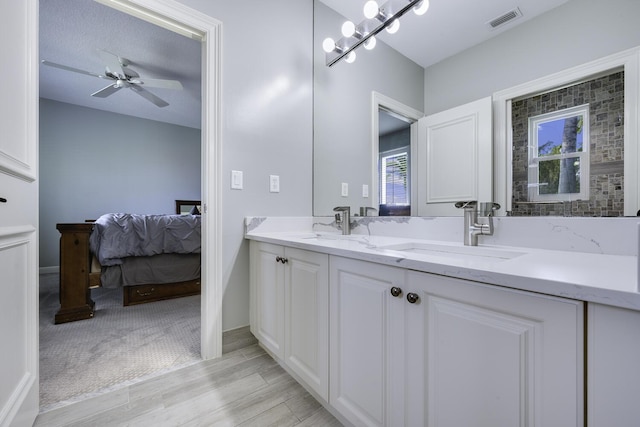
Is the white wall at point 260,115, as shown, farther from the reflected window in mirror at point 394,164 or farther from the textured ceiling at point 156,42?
the reflected window in mirror at point 394,164

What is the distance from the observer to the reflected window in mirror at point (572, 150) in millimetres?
830

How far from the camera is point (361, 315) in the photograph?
2.98 ft

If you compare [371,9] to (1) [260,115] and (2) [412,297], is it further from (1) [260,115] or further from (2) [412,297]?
(2) [412,297]

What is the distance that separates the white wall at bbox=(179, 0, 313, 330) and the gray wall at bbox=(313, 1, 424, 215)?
0.08 meters

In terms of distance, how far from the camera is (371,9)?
1.55 m

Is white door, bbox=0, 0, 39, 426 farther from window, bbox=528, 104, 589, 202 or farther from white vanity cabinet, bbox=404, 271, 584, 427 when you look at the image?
window, bbox=528, 104, 589, 202

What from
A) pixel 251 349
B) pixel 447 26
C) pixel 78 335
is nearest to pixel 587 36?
pixel 447 26

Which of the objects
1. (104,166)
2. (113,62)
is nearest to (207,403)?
(113,62)

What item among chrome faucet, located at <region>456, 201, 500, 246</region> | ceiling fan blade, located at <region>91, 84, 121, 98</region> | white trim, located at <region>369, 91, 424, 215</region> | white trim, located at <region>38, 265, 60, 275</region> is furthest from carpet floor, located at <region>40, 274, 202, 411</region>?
ceiling fan blade, located at <region>91, 84, 121, 98</region>

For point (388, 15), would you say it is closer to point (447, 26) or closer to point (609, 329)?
point (447, 26)

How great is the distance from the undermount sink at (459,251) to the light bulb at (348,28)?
4.69 ft

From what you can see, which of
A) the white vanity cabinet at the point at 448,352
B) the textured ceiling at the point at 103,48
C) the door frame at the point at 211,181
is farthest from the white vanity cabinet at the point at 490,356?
the textured ceiling at the point at 103,48

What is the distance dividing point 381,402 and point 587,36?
1389 mm

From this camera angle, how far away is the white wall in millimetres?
1617
